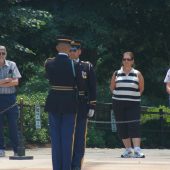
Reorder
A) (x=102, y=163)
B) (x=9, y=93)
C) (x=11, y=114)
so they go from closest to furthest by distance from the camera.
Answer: (x=102, y=163)
(x=9, y=93)
(x=11, y=114)

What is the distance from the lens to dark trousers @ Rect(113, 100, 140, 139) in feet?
49.4

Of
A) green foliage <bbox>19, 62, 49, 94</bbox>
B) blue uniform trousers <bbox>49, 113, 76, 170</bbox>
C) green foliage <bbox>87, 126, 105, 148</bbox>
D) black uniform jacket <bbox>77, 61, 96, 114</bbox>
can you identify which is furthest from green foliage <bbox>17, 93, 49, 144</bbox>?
blue uniform trousers <bbox>49, 113, 76, 170</bbox>

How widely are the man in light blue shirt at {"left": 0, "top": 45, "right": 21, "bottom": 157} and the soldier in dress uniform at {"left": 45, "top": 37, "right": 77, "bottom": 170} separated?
348 cm

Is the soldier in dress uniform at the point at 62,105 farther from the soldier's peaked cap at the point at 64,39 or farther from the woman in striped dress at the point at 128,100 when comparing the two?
the woman in striped dress at the point at 128,100

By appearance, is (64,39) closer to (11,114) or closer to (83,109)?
(83,109)

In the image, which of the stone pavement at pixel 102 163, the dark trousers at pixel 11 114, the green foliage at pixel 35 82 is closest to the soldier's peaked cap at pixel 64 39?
the stone pavement at pixel 102 163

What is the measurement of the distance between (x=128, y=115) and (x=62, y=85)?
3713 mm

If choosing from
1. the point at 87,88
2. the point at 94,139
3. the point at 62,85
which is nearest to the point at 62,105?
the point at 62,85

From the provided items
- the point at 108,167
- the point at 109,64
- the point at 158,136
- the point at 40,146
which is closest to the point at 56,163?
the point at 108,167

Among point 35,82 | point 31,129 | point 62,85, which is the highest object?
point 62,85

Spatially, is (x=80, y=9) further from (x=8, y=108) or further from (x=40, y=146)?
(x=8, y=108)

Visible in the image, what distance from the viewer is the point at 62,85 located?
1163 centimetres

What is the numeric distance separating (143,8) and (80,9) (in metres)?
2.03

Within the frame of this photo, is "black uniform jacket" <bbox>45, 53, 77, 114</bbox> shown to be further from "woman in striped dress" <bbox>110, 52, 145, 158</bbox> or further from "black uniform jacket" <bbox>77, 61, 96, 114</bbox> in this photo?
"woman in striped dress" <bbox>110, 52, 145, 158</bbox>
